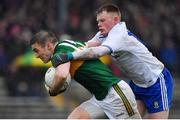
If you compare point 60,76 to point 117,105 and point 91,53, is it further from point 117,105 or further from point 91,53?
point 117,105

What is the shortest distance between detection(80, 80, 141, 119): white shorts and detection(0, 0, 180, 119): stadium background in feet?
27.3

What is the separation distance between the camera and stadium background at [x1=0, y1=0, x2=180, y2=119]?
724 inches

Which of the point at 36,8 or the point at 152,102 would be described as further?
the point at 36,8

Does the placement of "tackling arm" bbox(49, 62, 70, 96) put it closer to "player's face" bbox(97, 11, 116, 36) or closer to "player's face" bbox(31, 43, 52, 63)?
"player's face" bbox(31, 43, 52, 63)

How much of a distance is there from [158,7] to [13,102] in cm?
548

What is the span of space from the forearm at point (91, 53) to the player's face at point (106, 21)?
0.41m

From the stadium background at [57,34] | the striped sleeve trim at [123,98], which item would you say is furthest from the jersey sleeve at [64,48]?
the stadium background at [57,34]

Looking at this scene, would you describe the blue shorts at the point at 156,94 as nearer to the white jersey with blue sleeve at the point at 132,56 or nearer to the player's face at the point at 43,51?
the white jersey with blue sleeve at the point at 132,56

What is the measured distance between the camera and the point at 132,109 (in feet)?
32.0

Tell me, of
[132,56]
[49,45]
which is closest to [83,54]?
[49,45]

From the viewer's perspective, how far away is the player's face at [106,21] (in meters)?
9.91

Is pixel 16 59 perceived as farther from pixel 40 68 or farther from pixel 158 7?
pixel 158 7

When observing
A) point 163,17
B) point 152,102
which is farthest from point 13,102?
point 152,102

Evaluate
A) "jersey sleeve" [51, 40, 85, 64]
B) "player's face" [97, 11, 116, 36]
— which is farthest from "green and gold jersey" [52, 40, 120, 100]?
"player's face" [97, 11, 116, 36]
